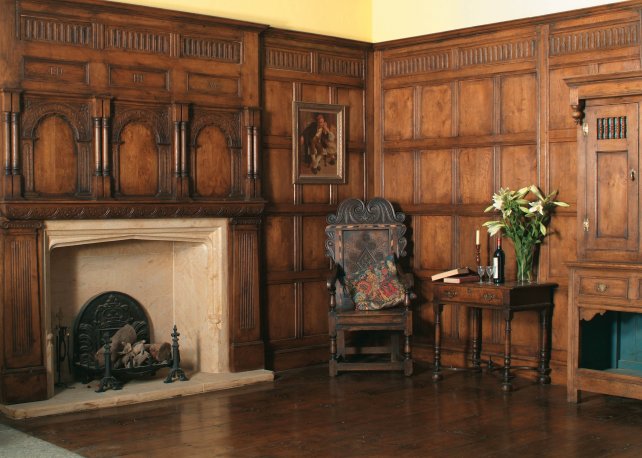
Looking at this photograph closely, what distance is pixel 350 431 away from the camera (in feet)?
A: 19.8

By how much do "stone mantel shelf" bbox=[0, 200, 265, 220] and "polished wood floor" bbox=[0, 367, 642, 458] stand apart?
139 centimetres

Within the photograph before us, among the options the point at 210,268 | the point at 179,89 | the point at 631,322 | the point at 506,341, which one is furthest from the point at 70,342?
the point at 631,322

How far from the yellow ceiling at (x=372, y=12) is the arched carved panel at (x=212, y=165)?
1002mm

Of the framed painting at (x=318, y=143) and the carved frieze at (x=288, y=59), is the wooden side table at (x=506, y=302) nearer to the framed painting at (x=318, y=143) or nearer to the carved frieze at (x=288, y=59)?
the framed painting at (x=318, y=143)

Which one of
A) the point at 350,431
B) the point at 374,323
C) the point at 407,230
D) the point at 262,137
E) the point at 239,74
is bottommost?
the point at 350,431

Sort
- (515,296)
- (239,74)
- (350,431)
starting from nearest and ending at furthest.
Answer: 1. (350,431)
2. (515,296)
3. (239,74)

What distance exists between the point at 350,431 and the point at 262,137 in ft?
9.56

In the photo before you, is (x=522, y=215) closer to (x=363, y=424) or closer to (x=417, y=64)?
(x=417, y=64)

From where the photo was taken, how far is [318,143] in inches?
329

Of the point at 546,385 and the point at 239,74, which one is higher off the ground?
the point at 239,74

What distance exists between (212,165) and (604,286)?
3.14m

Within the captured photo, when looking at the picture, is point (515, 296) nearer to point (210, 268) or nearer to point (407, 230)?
point (407, 230)

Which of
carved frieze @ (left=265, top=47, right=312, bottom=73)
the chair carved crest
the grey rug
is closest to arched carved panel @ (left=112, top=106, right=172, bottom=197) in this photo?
carved frieze @ (left=265, top=47, right=312, bottom=73)

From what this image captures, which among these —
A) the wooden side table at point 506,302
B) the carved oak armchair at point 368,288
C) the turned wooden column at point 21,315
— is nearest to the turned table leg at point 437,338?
the wooden side table at point 506,302
